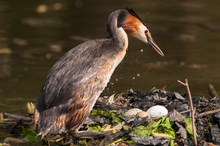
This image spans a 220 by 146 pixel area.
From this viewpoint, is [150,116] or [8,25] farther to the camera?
[8,25]

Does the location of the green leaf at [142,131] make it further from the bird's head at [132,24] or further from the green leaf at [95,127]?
the bird's head at [132,24]

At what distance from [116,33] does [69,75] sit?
0.82 meters

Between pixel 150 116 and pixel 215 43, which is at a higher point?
pixel 150 116

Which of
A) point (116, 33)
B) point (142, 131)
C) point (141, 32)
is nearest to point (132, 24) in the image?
point (141, 32)

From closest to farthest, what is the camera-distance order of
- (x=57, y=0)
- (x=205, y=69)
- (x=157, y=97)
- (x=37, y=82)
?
(x=157, y=97), (x=37, y=82), (x=205, y=69), (x=57, y=0)

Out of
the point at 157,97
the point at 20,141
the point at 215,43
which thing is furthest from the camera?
the point at 215,43

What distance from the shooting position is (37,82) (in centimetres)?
1301

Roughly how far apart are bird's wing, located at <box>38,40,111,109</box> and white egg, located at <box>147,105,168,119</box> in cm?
82

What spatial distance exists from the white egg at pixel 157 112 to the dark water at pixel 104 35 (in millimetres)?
2018

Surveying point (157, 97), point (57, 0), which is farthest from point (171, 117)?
point (57, 0)

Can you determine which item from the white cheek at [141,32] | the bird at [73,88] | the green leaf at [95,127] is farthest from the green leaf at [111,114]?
the white cheek at [141,32]

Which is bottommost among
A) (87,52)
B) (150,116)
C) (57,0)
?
(57,0)

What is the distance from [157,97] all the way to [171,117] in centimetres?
102

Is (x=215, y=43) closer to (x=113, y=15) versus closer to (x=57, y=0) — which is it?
(x=57, y=0)
